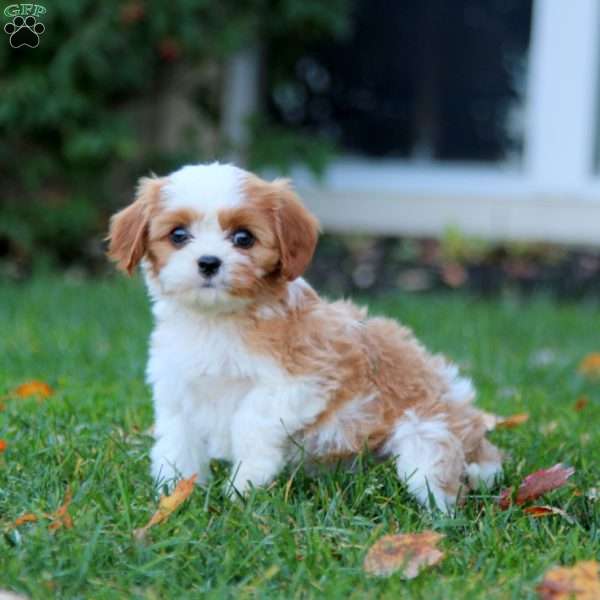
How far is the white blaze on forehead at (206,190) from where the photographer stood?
349cm

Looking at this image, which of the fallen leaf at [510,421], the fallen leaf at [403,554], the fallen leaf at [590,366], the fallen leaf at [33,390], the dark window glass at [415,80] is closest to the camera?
the fallen leaf at [403,554]

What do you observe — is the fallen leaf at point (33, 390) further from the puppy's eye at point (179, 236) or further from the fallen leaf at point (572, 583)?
the fallen leaf at point (572, 583)

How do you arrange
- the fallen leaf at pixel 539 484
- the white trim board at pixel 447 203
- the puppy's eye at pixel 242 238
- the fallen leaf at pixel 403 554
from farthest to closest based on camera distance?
the white trim board at pixel 447 203, the fallen leaf at pixel 539 484, the puppy's eye at pixel 242 238, the fallen leaf at pixel 403 554

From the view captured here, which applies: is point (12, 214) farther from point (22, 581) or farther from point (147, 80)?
point (22, 581)

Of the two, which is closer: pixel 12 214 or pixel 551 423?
pixel 551 423

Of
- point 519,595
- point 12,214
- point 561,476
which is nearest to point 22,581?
point 519,595

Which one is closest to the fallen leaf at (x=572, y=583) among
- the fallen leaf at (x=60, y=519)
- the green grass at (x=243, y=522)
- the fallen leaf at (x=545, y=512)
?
the green grass at (x=243, y=522)

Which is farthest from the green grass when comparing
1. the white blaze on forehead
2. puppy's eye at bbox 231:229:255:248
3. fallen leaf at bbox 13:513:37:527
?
the white blaze on forehead

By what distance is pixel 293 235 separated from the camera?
3.59 m

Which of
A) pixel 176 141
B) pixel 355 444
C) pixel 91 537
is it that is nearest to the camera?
pixel 91 537

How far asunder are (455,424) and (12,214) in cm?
629

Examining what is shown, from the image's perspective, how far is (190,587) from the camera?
301 cm

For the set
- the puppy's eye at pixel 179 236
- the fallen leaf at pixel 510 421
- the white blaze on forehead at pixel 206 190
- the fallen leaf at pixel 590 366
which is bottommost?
the fallen leaf at pixel 590 366

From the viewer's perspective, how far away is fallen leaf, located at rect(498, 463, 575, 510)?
3.70 meters
